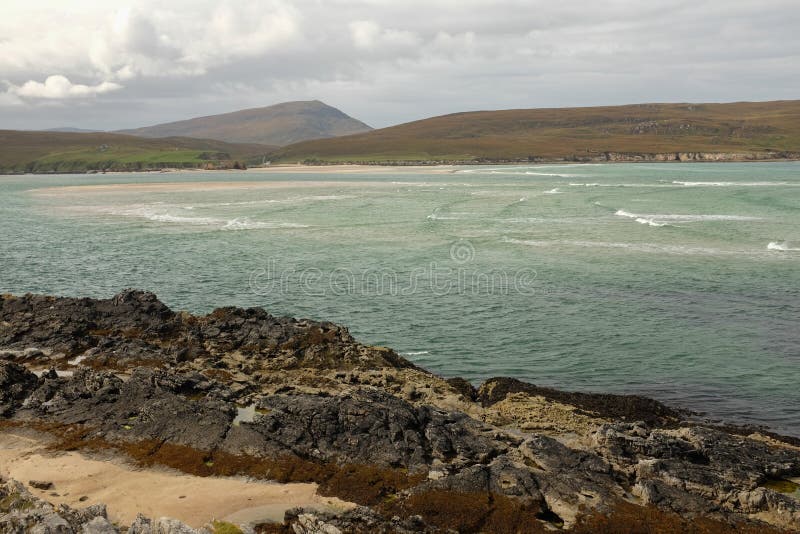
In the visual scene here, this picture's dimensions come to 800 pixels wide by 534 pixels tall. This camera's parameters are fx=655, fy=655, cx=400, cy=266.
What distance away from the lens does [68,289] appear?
40781mm

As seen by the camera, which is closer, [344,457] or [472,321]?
[344,457]

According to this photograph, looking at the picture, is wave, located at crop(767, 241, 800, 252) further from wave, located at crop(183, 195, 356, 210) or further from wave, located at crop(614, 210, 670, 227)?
wave, located at crop(183, 195, 356, 210)

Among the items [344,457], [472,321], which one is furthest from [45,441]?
[472,321]

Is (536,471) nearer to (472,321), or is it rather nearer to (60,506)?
(60,506)

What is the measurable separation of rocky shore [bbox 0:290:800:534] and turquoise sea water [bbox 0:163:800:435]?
411 cm

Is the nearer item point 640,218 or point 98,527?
point 98,527

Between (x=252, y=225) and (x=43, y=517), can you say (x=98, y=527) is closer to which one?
(x=43, y=517)

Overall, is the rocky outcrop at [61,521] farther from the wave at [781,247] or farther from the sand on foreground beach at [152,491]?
the wave at [781,247]

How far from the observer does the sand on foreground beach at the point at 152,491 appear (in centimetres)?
1536

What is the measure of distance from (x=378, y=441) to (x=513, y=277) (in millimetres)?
25465

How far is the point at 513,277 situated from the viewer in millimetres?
41875

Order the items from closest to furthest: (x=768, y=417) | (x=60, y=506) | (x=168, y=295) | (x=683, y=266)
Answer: (x=60, y=506), (x=768, y=417), (x=168, y=295), (x=683, y=266)

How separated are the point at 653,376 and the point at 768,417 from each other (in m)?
4.51

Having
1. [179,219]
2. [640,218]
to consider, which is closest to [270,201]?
[179,219]
